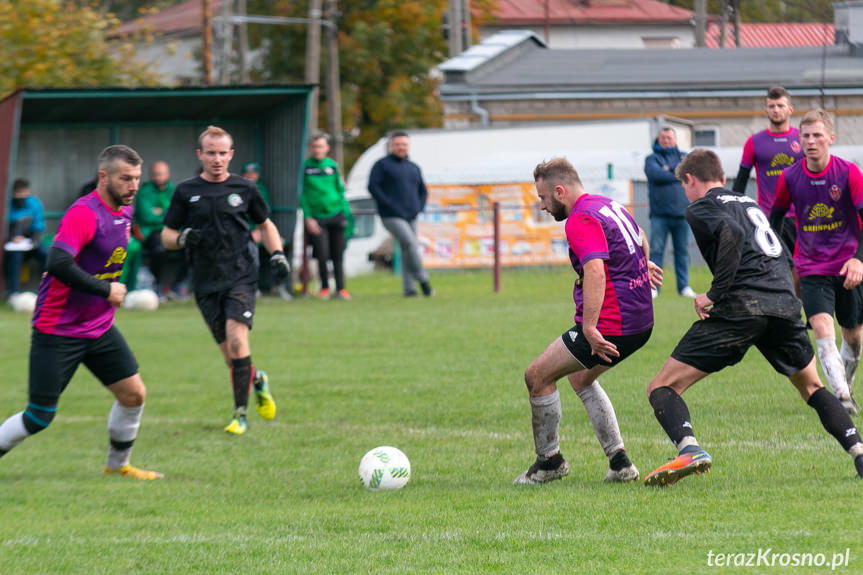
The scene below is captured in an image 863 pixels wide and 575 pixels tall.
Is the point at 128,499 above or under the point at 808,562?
under

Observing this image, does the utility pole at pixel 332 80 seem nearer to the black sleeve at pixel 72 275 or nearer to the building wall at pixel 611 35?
the building wall at pixel 611 35

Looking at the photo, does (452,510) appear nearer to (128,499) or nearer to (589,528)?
(589,528)

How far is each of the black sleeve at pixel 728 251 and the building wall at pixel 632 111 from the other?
23.6m

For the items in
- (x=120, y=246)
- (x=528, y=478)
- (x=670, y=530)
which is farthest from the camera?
(x=120, y=246)

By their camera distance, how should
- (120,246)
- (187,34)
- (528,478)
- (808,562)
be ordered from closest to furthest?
(808,562), (528,478), (120,246), (187,34)

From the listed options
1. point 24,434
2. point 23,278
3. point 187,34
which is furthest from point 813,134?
point 187,34

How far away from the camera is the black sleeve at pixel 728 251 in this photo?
5762 mm

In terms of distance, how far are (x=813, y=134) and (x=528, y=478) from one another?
2.72m

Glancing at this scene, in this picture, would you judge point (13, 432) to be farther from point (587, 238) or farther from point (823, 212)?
point (823, 212)

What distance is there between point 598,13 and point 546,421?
180ft

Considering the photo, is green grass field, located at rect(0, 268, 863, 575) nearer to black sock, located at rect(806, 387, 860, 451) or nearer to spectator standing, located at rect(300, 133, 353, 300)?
black sock, located at rect(806, 387, 860, 451)

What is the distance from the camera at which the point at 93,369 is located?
7297mm

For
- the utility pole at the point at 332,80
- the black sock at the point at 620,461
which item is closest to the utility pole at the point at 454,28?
the utility pole at the point at 332,80

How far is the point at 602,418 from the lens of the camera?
21.0ft
